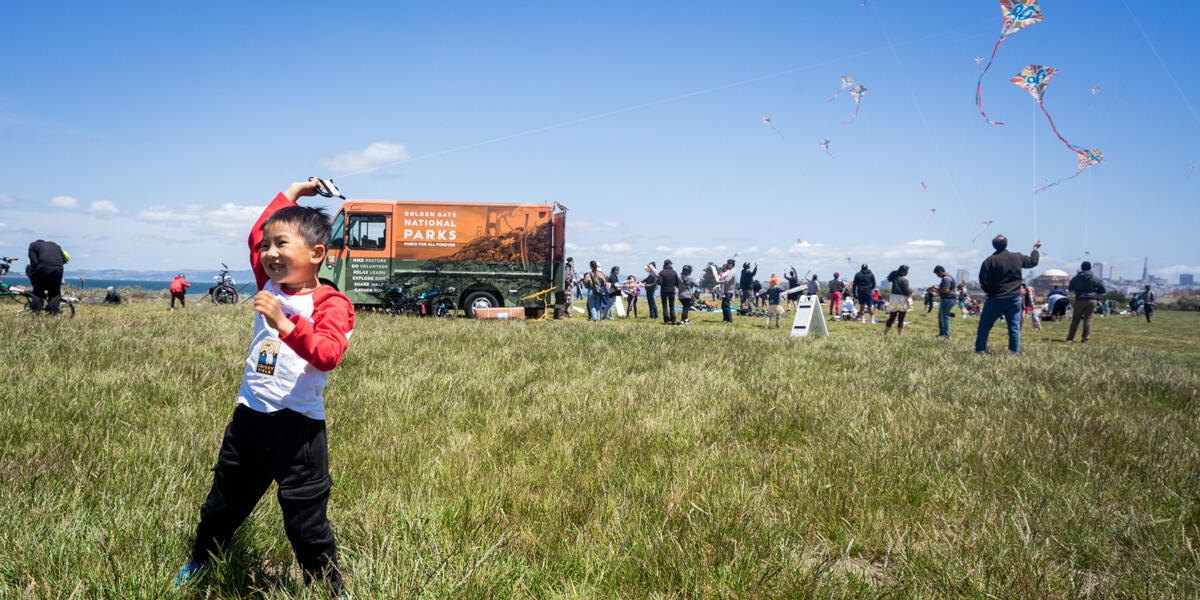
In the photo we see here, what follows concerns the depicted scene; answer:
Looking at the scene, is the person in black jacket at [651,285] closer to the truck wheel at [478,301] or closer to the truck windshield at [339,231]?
the truck wheel at [478,301]

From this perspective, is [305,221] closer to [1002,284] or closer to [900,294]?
[1002,284]

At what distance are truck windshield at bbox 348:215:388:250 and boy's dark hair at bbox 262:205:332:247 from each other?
15.0m

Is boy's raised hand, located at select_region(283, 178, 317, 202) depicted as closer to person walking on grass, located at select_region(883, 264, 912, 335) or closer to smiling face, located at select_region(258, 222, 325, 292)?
smiling face, located at select_region(258, 222, 325, 292)

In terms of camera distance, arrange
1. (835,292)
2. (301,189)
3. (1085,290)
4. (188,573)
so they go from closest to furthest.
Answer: (188,573)
(301,189)
(1085,290)
(835,292)

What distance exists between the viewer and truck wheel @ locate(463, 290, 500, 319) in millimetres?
16203

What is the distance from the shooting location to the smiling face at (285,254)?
1.89 m

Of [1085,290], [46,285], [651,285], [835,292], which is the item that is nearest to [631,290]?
[651,285]

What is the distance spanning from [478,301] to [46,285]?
8.66 metres

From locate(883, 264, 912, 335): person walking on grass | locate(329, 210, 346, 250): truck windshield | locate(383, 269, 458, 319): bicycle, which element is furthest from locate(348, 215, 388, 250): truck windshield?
locate(883, 264, 912, 335): person walking on grass

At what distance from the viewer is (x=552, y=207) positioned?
649 inches

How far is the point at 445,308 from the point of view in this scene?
15891mm

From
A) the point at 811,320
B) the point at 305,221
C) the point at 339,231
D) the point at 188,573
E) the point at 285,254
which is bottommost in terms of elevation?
the point at 188,573

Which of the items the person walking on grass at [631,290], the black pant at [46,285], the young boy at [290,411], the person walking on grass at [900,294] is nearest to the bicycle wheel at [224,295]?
the black pant at [46,285]

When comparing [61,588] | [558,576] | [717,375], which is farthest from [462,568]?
[717,375]
